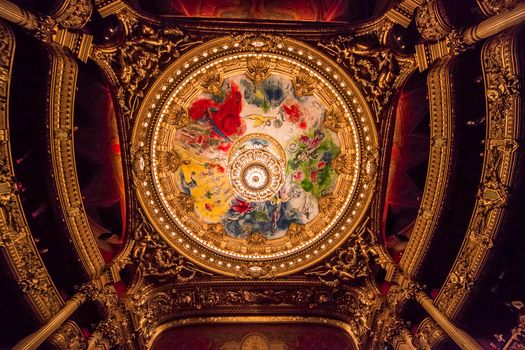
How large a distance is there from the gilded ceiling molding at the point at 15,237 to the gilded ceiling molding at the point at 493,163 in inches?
356

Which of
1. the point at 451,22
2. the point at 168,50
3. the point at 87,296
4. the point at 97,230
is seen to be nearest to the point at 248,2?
the point at 168,50

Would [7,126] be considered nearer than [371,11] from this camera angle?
Yes

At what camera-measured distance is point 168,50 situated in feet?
32.2

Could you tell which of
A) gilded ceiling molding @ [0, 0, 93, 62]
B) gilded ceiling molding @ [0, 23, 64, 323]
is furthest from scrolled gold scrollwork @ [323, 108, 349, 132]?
gilded ceiling molding @ [0, 23, 64, 323]

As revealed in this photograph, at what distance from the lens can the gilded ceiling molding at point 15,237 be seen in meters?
6.73

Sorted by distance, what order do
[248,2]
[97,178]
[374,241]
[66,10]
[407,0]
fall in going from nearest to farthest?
[66,10] < [407,0] < [248,2] < [97,178] < [374,241]

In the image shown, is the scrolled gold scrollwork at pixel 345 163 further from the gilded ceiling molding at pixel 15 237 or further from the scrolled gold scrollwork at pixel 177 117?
the gilded ceiling molding at pixel 15 237

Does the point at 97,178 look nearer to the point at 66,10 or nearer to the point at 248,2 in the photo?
the point at 66,10

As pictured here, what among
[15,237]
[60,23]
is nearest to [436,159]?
[60,23]

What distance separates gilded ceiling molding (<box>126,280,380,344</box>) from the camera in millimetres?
11414

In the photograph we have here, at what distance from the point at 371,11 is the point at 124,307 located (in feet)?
35.9

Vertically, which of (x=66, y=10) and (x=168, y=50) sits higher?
(x=168, y=50)

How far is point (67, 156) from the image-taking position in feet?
27.4

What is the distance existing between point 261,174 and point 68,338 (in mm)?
7276
